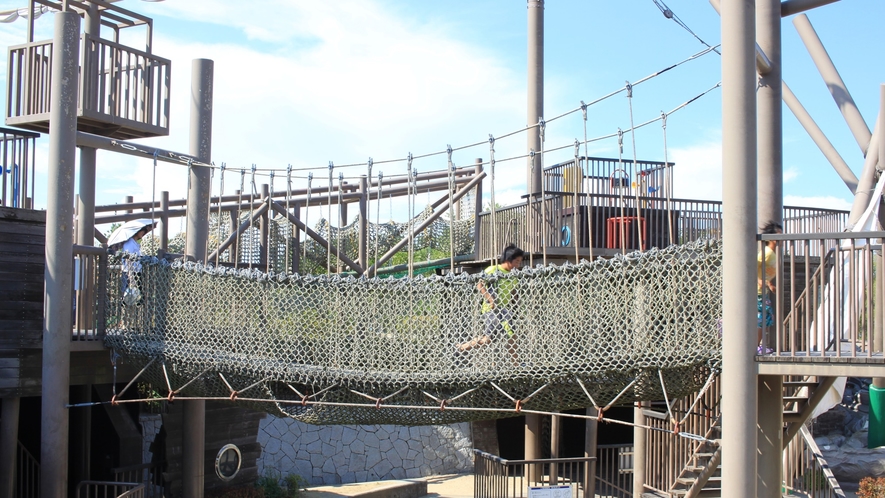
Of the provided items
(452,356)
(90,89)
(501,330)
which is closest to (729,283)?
(501,330)

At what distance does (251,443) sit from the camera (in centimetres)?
1130

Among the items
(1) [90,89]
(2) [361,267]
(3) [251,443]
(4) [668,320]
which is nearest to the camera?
(4) [668,320]

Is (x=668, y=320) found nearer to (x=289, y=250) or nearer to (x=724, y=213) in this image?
(x=724, y=213)

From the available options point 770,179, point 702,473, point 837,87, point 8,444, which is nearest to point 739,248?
point 770,179

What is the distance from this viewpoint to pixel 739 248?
5418mm

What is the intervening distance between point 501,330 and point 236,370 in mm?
2575

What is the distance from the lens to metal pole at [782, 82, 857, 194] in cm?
1188

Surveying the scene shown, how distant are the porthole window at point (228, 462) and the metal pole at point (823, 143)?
8.46m

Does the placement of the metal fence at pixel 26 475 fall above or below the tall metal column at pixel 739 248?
below

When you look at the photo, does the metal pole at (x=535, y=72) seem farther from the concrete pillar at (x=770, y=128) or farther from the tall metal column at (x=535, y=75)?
the concrete pillar at (x=770, y=128)

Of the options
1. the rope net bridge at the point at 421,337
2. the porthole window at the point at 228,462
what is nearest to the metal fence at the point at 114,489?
the rope net bridge at the point at 421,337

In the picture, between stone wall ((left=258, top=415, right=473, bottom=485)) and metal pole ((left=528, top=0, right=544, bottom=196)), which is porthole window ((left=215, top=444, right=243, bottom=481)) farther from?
metal pole ((left=528, top=0, right=544, bottom=196))

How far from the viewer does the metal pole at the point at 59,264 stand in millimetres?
8500

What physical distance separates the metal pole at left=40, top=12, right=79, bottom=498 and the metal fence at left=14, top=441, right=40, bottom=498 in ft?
3.33
